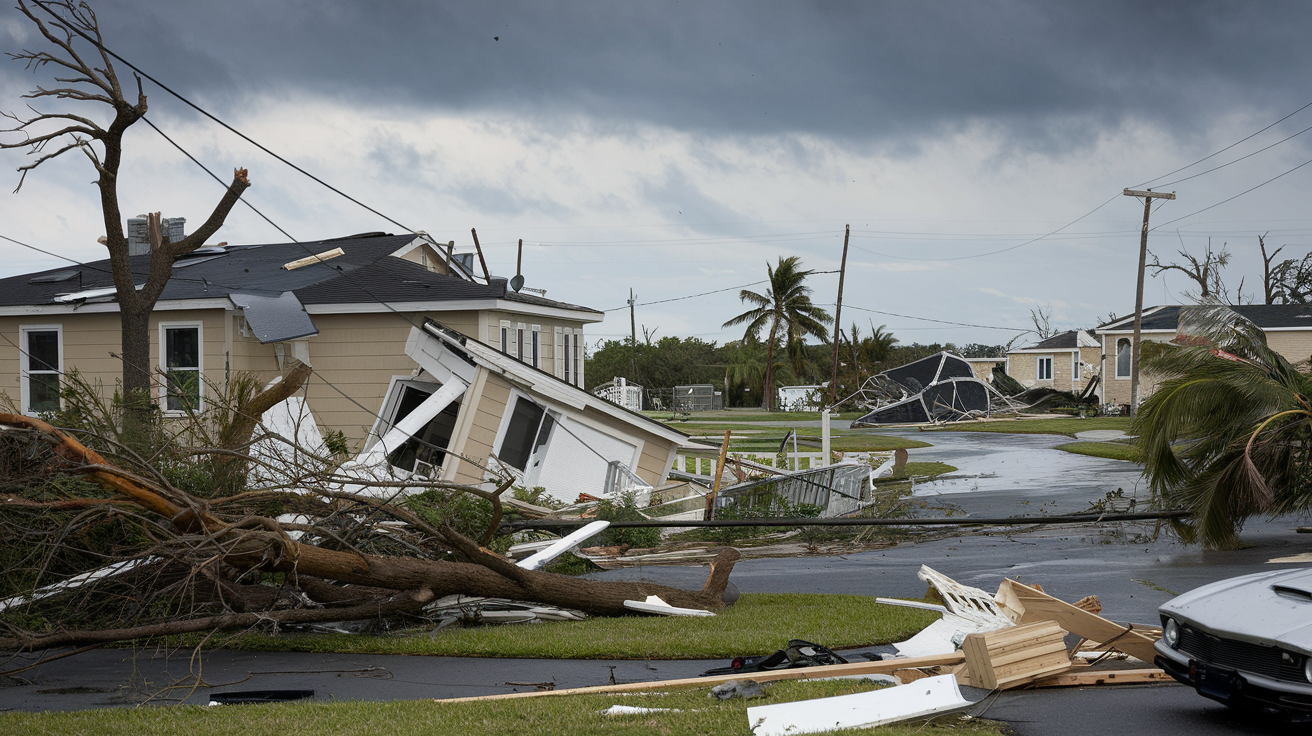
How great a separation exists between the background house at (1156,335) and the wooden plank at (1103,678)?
138 ft

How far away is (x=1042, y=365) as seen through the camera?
5688cm

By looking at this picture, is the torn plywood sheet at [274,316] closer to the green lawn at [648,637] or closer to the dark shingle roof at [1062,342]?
the green lawn at [648,637]

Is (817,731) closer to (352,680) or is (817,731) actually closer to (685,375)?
(352,680)

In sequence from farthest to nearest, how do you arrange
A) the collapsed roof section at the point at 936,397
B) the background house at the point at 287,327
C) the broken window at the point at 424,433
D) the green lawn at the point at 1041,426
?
the collapsed roof section at the point at 936,397, the green lawn at the point at 1041,426, the background house at the point at 287,327, the broken window at the point at 424,433

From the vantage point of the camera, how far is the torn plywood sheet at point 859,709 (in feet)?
17.1

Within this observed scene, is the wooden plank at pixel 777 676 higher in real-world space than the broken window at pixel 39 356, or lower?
lower

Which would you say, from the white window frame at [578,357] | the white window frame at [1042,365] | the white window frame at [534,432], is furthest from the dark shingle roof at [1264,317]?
the white window frame at [534,432]

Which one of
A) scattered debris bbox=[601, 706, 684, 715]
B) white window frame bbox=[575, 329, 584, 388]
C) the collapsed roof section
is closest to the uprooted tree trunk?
scattered debris bbox=[601, 706, 684, 715]

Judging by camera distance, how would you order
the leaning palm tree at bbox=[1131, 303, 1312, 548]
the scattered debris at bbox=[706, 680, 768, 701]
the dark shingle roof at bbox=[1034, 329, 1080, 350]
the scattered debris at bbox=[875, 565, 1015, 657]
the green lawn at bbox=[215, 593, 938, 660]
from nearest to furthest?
the scattered debris at bbox=[706, 680, 768, 701], the scattered debris at bbox=[875, 565, 1015, 657], the green lawn at bbox=[215, 593, 938, 660], the leaning palm tree at bbox=[1131, 303, 1312, 548], the dark shingle roof at bbox=[1034, 329, 1080, 350]

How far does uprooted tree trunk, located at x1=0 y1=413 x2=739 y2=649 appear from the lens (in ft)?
22.3

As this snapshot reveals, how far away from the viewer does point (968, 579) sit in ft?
35.4

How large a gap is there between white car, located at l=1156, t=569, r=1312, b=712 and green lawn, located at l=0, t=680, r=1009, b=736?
3.73 ft

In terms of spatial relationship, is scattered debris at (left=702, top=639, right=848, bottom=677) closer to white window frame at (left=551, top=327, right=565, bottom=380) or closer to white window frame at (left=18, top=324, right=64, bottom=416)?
white window frame at (left=551, top=327, right=565, bottom=380)

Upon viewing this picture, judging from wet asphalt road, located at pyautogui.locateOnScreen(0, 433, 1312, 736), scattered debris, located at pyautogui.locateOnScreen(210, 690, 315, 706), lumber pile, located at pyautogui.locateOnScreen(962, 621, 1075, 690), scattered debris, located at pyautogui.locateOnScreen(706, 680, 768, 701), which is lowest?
wet asphalt road, located at pyautogui.locateOnScreen(0, 433, 1312, 736)
